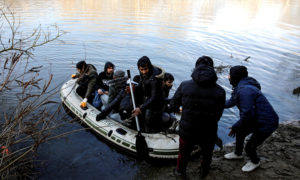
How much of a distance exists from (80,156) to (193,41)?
13.1 m

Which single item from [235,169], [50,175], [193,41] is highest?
[193,41]

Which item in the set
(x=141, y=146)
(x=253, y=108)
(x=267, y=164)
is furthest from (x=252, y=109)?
(x=141, y=146)

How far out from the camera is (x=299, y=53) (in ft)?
47.6

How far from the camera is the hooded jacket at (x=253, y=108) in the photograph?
3.30 metres

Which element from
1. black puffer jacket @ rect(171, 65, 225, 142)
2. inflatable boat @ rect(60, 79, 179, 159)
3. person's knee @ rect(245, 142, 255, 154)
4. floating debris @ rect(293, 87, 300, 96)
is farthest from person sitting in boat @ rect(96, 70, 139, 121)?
floating debris @ rect(293, 87, 300, 96)

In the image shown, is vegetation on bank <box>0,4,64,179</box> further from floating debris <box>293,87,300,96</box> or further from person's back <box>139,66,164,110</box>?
floating debris <box>293,87,300,96</box>

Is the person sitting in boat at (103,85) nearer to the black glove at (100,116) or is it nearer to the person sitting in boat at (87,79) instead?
the person sitting in boat at (87,79)

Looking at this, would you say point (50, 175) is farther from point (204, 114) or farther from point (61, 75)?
point (61, 75)

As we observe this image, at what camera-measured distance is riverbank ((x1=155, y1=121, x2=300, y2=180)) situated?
13.1 ft

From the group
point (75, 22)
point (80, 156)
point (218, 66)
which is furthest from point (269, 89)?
point (75, 22)

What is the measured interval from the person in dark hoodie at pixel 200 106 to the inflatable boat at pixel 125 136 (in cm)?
125

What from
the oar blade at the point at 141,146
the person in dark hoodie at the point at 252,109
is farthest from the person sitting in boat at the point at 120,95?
the person in dark hoodie at the point at 252,109

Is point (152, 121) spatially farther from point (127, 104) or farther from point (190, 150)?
point (190, 150)

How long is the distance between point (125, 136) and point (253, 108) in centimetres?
300
